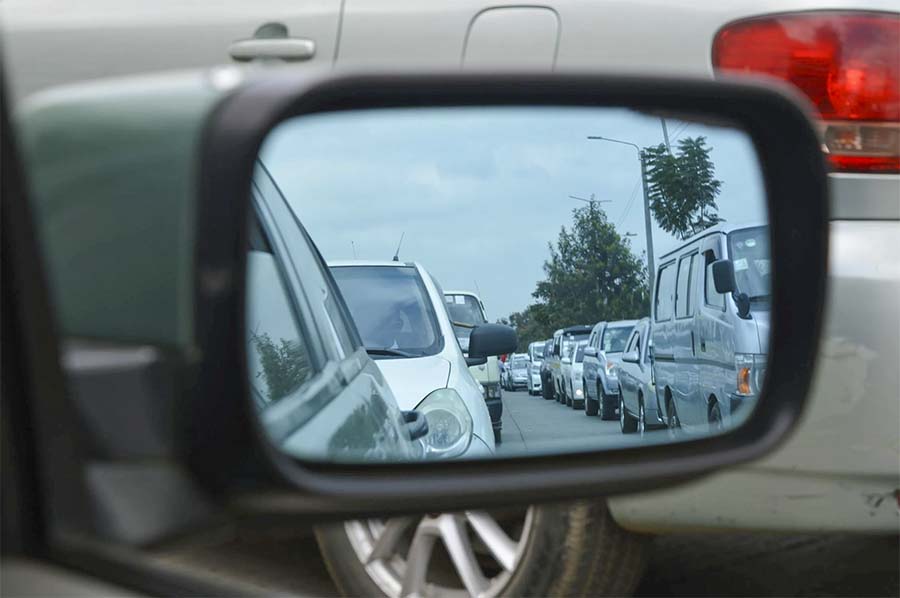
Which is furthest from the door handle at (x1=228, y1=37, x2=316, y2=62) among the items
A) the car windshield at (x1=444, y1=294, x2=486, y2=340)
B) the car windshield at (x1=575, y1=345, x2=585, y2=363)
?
the car windshield at (x1=575, y1=345, x2=585, y2=363)

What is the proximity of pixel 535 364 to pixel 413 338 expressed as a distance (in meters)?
1.62

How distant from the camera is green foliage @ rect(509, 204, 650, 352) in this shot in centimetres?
237

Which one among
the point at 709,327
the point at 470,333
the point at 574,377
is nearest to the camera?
the point at 574,377

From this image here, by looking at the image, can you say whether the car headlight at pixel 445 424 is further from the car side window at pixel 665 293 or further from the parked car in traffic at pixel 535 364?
the car side window at pixel 665 293

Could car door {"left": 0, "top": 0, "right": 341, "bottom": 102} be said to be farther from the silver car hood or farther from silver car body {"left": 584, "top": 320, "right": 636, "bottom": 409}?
the silver car hood

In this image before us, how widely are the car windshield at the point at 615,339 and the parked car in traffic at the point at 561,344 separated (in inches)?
2.2

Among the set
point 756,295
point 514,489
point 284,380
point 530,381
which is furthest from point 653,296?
point 514,489

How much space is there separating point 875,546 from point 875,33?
2198 millimetres

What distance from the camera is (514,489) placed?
1.18 meters

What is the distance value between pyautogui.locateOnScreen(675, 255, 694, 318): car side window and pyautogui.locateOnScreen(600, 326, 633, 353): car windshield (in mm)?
146

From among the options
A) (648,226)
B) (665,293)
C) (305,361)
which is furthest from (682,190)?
(305,361)

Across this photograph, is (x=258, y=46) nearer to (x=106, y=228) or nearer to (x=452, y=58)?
(x=452, y=58)

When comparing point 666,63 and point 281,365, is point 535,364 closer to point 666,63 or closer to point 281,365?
point 666,63

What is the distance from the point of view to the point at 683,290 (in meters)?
2.67
